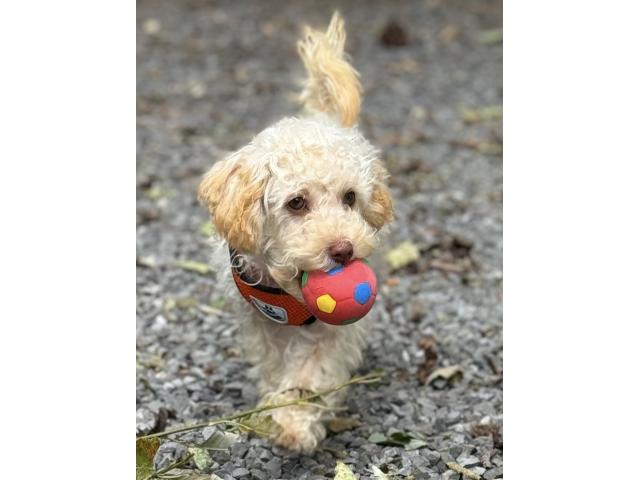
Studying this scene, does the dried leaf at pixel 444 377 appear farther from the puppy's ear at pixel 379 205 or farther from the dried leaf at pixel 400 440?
the puppy's ear at pixel 379 205

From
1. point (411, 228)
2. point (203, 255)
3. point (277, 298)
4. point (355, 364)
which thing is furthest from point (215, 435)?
point (411, 228)

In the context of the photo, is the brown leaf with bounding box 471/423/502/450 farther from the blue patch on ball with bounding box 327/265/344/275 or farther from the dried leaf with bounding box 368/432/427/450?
the blue patch on ball with bounding box 327/265/344/275

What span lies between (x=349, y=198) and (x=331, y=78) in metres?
1.08

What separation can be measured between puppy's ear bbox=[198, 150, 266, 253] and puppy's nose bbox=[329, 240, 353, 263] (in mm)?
340

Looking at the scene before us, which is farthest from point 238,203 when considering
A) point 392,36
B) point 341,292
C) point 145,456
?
point 392,36

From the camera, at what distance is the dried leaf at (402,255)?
18.0 ft

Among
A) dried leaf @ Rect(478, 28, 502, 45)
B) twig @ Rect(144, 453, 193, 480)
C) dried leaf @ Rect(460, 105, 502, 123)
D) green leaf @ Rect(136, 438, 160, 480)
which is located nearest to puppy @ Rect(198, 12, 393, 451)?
twig @ Rect(144, 453, 193, 480)

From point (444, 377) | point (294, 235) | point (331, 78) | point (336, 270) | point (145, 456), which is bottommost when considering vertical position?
point (145, 456)

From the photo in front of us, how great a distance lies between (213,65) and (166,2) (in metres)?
3.02

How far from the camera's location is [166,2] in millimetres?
12859

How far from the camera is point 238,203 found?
10.7ft

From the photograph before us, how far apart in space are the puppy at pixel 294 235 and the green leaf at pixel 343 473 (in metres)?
0.26

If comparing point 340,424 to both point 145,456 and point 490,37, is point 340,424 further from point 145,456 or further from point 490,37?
point 490,37

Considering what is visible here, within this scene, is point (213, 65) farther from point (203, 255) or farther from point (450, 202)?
point (203, 255)
